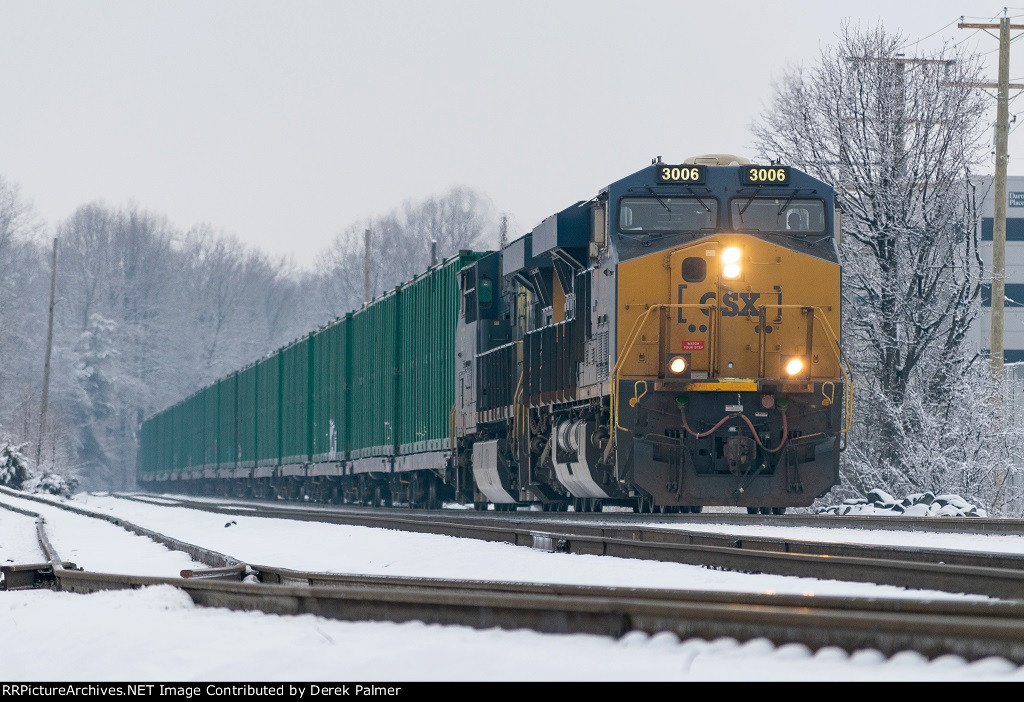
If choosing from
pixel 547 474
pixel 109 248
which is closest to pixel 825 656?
pixel 547 474

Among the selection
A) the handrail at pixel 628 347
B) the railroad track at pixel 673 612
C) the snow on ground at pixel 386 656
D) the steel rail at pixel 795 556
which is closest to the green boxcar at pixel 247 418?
the handrail at pixel 628 347

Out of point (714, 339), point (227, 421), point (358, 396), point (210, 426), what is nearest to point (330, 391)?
point (358, 396)

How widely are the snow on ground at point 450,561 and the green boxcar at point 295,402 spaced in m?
15.7

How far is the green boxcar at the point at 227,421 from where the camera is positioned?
1783 inches

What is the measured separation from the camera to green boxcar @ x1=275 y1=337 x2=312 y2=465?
34.5m

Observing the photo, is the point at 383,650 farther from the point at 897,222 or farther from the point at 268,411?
the point at 268,411

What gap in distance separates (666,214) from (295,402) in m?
21.8

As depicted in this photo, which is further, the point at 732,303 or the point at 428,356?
the point at 428,356

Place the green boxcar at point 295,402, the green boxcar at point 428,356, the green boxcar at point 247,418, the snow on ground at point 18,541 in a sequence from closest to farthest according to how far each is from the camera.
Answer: the snow on ground at point 18,541
the green boxcar at point 428,356
the green boxcar at point 295,402
the green boxcar at point 247,418

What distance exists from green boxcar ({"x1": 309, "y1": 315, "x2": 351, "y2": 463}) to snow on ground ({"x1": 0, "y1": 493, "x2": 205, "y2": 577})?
916 centimetres

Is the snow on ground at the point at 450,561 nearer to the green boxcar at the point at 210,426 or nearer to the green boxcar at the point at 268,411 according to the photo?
the green boxcar at the point at 268,411

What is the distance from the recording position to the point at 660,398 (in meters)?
14.8

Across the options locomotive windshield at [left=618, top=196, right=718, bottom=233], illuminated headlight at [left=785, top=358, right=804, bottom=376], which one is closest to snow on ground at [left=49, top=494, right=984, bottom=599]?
locomotive windshield at [left=618, top=196, right=718, bottom=233]

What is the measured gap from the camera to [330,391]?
104 ft
